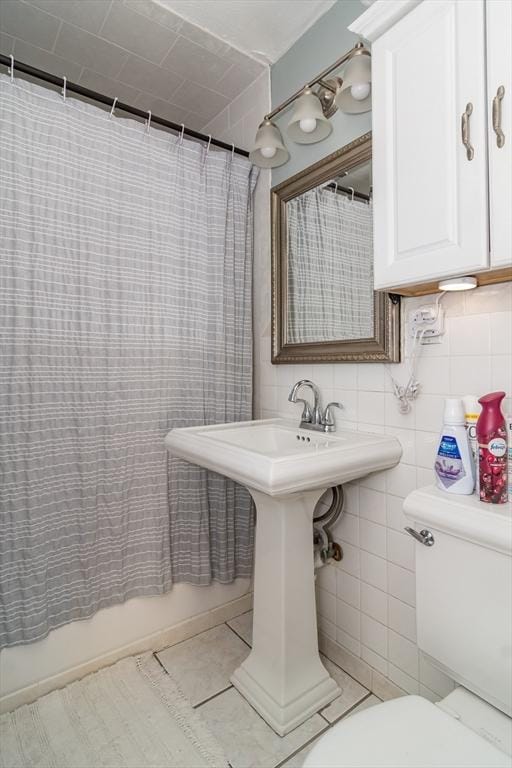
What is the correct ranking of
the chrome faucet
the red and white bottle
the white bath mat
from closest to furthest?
the red and white bottle
the white bath mat
the chrome faucet

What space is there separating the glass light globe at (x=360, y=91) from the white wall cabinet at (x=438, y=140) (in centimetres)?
16

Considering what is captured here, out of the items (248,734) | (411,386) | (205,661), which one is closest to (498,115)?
(411,386)

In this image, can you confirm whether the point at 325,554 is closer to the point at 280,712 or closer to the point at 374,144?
the point at 280,712

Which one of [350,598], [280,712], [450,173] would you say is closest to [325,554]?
[350,598]

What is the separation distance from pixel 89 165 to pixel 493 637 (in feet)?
5.90

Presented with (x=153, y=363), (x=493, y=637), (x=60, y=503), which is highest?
(x=153, y=363)

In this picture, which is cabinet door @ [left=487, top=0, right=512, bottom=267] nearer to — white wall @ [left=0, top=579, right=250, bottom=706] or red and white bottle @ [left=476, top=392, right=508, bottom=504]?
red and white bottle @ [left=476, top=392, right=508, bottom=504]

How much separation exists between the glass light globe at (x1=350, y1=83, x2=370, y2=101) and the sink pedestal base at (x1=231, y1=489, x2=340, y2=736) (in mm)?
1247

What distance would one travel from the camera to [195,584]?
1713mm

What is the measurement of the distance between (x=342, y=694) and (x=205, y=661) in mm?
518

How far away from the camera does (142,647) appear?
5.25ft

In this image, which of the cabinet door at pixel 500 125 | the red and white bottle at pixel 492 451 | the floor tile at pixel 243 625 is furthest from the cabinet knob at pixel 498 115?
the floor tile at pixel 243 625

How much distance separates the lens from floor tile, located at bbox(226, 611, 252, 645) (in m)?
1.70

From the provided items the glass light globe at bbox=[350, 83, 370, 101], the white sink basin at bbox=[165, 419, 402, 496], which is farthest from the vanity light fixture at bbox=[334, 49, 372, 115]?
the white sink basin at bbox=[165, 419, 402, 496]
